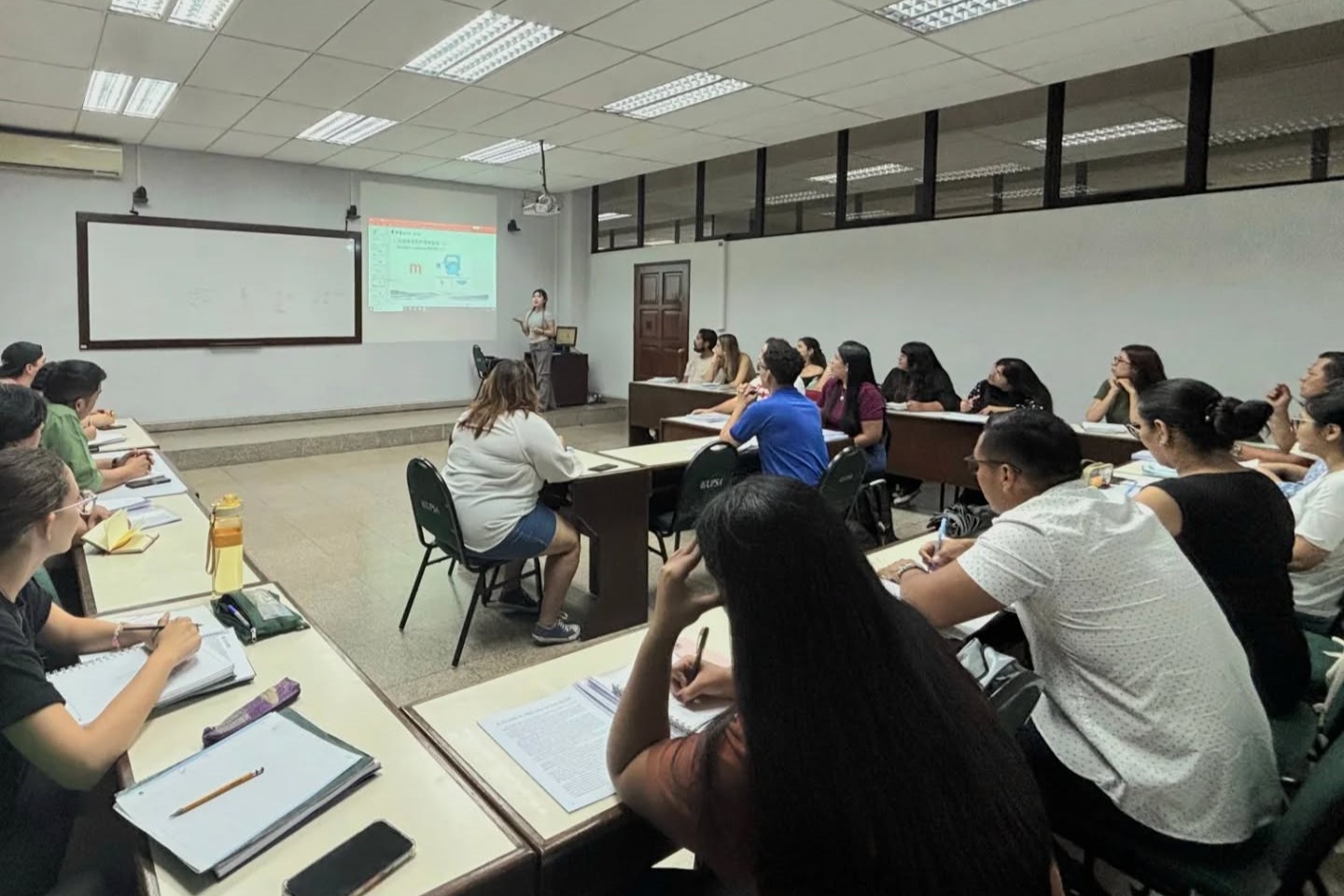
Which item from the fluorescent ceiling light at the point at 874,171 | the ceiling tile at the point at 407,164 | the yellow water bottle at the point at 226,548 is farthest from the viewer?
the ceiling tile at the point at 407,164

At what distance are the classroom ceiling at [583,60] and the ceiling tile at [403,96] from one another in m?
0.02

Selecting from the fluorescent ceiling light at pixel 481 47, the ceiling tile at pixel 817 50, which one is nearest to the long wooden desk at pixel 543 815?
the fluorescent ceiling light at pixel 481 47

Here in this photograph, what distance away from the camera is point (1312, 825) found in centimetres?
115

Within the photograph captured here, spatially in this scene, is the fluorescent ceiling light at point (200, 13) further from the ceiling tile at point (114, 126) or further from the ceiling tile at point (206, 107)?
the ceiling tile at point (114, 126)

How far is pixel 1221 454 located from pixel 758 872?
5.60ft

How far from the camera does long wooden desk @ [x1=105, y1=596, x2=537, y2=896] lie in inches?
37.6

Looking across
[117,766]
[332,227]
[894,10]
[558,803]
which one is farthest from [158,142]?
[558,803]

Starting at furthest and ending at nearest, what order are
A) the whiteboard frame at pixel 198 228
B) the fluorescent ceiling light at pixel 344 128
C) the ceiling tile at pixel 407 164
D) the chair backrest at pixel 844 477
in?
the ceiling tile at pixel 407 164, the whiteboard frame at pixel 198 228, the fluorescent ceiling light at pixel 344 128, the chair backrest at pixel 844 477

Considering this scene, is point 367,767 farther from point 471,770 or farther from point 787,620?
point 787,620

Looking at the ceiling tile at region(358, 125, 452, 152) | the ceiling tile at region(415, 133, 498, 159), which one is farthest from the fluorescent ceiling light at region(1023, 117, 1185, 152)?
the ceiling tile at region(358, 125, 452, 152)

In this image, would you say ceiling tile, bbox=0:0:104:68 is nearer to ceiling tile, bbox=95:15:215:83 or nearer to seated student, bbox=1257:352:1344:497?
ceiling tile, bbox=95:15:215:83

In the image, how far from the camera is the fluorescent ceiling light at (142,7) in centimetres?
377

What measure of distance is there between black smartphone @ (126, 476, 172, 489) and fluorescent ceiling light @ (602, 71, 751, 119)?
11.9ft

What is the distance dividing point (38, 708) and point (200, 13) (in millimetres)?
4084
